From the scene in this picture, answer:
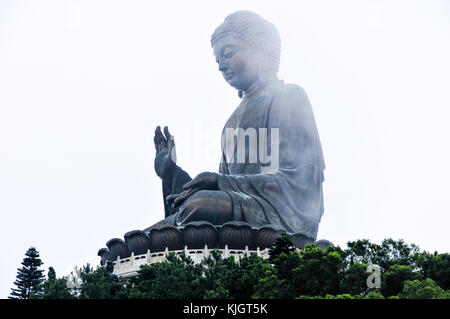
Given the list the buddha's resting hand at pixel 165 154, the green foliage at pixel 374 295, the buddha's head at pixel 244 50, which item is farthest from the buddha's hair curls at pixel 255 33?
the green foliage at pixel 374 295

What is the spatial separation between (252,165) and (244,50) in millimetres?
2856

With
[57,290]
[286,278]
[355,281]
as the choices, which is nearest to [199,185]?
[286,278]

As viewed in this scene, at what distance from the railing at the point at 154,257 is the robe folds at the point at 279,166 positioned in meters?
1.34

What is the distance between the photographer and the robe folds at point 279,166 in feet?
71.2

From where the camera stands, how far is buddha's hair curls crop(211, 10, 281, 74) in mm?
24875

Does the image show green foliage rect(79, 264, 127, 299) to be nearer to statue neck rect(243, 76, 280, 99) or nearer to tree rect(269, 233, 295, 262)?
tree rect(269, 233, 295, 262)

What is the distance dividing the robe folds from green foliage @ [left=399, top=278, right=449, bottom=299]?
6247 mm

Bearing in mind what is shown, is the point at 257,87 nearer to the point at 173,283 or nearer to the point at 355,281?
the point at 173,283

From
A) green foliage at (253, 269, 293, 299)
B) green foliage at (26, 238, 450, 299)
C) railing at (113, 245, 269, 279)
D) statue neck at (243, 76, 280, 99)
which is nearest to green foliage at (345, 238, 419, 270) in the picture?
green foliage at (26, 238, 450, 299)

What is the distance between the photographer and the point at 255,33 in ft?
81.9

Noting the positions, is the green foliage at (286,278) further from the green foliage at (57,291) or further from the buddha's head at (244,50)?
the buddha's head at (244,50)
